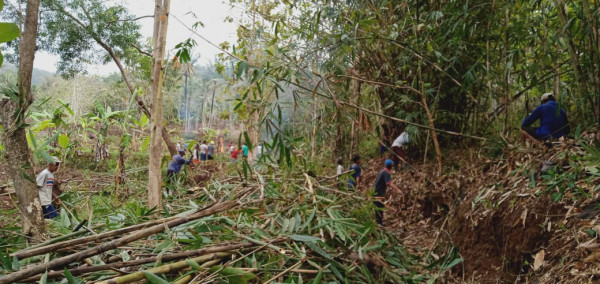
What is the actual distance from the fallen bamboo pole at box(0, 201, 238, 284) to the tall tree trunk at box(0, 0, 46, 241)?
56cm

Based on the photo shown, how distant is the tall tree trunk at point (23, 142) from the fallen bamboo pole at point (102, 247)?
0.56 metres

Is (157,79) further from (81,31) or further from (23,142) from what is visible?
(81,31)

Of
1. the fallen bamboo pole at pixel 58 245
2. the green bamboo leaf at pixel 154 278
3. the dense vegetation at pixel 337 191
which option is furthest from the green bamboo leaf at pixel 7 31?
the fallen bamboo pole at pixel 58 245

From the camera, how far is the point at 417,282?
6.79 feet

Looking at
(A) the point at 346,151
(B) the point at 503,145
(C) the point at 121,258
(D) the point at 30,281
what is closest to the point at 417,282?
(C) the point at 121,258

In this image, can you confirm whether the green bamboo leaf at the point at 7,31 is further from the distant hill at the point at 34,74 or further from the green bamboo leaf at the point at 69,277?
the green bamboo leaf at the point at 69,277

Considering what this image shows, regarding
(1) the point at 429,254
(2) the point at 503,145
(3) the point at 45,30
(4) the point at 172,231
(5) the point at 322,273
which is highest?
(3) the point at 45,30

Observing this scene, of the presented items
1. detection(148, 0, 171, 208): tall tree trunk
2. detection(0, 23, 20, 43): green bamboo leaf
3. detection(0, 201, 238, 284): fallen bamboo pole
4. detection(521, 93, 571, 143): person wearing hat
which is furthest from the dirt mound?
detection(0, 23, 20, 43): green bamboo leaf

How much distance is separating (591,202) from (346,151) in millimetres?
6355

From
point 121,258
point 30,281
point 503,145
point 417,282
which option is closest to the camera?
point 30,281

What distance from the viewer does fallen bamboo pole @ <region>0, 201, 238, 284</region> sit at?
1271mm

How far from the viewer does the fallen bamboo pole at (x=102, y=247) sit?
127cm

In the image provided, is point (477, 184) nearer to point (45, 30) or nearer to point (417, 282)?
point (417, 282)

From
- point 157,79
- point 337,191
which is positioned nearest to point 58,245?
point 337,191
